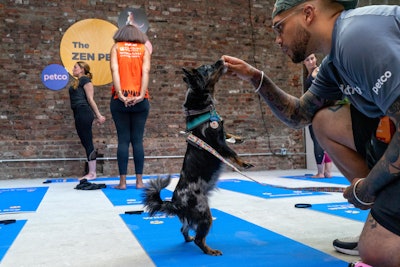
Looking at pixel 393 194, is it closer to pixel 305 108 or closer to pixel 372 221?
pixel 372 221

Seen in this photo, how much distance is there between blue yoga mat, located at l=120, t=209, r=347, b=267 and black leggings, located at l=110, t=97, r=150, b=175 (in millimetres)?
1930

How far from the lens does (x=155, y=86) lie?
672cm

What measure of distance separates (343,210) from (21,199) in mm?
2907

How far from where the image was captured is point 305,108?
189cm

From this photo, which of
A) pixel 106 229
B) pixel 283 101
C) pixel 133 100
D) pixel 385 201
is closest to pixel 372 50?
pixel 385 201

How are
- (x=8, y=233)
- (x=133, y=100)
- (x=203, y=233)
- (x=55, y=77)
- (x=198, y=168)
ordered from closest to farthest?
1. (x=203, y=233)
2. (x=198, y=168)
3. (x=8, y=233)
4. (x=133, y=100)
5. (x=55, y=77)

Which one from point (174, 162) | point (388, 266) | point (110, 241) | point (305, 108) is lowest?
point (174, 162)

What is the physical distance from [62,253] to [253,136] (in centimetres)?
572

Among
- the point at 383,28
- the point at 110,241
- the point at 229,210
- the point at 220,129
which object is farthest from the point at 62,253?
the point at 383,28

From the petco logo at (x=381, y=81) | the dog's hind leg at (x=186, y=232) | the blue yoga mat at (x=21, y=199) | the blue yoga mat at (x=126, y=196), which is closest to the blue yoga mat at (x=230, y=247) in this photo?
the dog's hind leg at (x=186, y=232)

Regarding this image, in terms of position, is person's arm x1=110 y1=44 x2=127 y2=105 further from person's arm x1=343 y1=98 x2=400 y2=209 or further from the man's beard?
person's arm x1=343 y1=98 x2=400 y2=209

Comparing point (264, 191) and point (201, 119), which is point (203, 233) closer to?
point (201, 119)

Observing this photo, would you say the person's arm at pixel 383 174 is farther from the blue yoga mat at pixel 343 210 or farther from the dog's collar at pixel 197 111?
the blue yoga mat at pixel 343 210

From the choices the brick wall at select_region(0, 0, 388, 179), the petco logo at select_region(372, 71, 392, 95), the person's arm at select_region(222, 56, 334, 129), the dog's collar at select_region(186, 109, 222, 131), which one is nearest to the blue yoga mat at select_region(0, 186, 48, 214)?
the dog's collar at select_region(186, 109, 222, 131)
